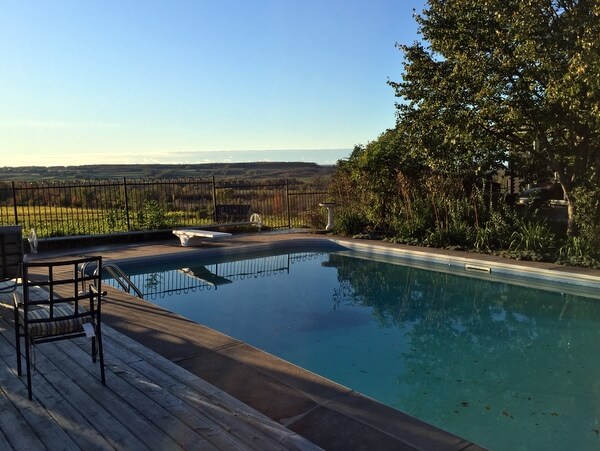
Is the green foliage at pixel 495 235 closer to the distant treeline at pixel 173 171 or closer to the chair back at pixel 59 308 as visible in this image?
the chair back at pixel 59 308

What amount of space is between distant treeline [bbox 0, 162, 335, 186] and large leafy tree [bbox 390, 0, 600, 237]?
45.8ft

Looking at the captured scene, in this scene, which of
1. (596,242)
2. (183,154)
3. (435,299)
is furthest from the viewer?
A: (183,154)

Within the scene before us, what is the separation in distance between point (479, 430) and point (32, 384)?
320 cm

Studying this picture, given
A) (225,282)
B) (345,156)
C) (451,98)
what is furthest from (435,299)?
(345,156)

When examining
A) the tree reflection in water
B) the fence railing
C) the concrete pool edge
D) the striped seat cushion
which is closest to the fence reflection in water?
the tree reflection in water

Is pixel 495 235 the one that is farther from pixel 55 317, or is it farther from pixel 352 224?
pixel 55 317

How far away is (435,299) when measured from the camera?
7750 millimetres

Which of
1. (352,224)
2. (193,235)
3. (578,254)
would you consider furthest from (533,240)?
(193,235)

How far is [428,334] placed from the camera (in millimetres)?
6172

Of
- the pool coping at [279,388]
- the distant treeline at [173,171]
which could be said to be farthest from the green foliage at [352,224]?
the distant treeline at [173,171]

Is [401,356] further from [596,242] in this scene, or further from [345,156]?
[345,156]

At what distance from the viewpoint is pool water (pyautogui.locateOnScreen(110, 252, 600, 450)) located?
4.05m

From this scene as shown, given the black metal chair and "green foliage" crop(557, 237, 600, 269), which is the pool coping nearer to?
the black metal chair

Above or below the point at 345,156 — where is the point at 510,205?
below
